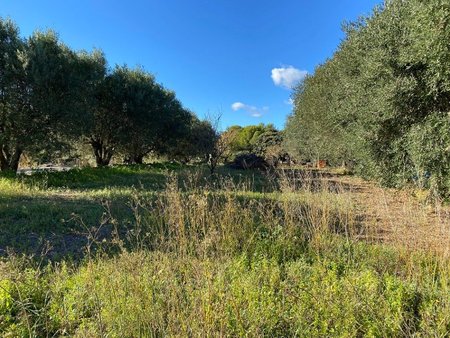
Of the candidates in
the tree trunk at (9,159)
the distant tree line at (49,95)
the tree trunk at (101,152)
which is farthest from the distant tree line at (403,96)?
the tree trunk at (101,152)

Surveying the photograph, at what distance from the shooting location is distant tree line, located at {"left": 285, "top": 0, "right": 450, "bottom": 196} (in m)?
6.02

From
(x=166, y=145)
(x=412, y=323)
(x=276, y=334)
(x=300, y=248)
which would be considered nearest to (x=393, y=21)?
(x=300, y=248)

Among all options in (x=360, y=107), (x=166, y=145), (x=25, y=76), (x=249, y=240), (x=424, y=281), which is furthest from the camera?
(x=166, y=145)

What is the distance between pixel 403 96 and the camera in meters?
7.13

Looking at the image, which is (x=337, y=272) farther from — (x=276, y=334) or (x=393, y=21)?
(x=393, y=21)

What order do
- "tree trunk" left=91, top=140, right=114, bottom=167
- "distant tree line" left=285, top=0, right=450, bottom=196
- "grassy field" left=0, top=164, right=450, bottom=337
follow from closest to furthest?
"grassy field" left=0, top=164, right=450, bottom=337, "distant tree line" left=285, top=0, right=450, bottom=196, "tree trunk" left=91, top=140, right=114, bottom=167

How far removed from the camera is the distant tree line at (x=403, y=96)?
602 cm

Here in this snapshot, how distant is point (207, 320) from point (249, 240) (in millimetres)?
1974

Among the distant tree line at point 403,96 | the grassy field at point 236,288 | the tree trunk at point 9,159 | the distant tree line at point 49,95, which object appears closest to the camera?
the grassy field at point 236,288

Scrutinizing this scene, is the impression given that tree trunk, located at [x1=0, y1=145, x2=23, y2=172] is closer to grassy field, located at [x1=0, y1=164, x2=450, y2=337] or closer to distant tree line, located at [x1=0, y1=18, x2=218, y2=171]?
distant tree line, located at [x1=0, y1=18, x2=218, y2=171]

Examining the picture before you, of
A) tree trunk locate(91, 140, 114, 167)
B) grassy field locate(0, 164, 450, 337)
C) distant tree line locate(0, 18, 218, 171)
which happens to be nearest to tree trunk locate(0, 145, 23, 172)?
distant tree line locate(0, 18, 218, 171)

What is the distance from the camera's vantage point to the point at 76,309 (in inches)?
103

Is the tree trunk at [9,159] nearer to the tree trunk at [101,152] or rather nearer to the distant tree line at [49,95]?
the distant tree line at [49,95]

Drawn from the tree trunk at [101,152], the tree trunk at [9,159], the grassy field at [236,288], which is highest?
the tree trunk at [101,152]
